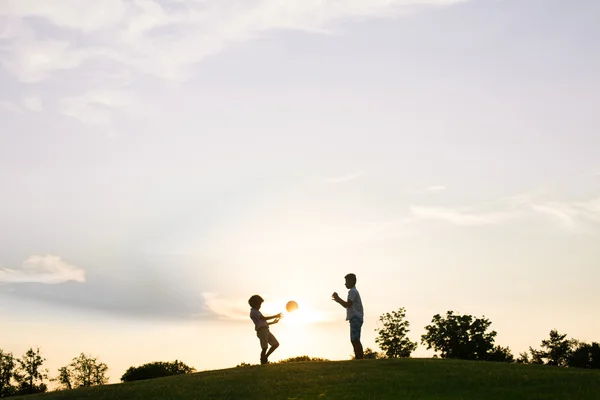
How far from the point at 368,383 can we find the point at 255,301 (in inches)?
399

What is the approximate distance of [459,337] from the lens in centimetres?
8312

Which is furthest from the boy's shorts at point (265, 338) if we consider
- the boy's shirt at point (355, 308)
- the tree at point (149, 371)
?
the tree at point (149, 371)

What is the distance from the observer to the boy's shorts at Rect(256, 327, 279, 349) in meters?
34.9

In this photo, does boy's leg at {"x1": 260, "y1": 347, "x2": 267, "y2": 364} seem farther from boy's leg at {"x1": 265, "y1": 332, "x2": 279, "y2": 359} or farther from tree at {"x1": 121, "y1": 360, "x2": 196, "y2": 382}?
tree at {"x1": 121, "y1": 360, "x2": 196, "y2": 382}

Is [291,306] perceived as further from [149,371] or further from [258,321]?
[149,371]

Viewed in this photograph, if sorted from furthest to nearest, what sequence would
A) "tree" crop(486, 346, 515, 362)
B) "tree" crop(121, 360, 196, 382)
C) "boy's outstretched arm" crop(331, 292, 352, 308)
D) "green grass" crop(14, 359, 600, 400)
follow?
"tree" crop(486, 346, 515, 362), "tree" crop(121, 360, 196, 382), "boy's outstretched arm" crop(331, 292, 352, 308), "green grass" crop(14, 359, 600, 400)

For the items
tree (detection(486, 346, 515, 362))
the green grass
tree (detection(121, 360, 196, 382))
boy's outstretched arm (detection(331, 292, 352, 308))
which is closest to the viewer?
the green grass

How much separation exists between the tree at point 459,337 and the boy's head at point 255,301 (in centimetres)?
5222

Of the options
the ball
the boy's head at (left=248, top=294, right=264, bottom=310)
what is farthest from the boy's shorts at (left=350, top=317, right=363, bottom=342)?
the boy's head at (left=248, top=294, right=264, bottom=310)

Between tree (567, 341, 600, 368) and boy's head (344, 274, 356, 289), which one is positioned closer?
boy's head (344, 274, 356, 289)

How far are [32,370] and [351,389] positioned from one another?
77091mm

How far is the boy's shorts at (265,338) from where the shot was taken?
115ft

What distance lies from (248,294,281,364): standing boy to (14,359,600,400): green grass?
1.35 m

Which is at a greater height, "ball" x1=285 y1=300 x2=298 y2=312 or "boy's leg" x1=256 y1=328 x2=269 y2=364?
"ball" x1=285 y1=300 x2=298 y2=312
